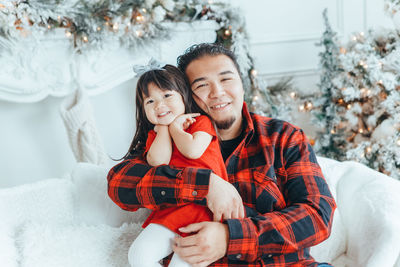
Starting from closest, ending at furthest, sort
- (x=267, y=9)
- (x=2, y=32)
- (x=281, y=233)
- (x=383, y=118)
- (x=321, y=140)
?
1. (x=281, y=233)
2. (x=2, y=32)
3. (x=383, y=118)
4. (x=321, y=140)
5. (x=267, y=9)

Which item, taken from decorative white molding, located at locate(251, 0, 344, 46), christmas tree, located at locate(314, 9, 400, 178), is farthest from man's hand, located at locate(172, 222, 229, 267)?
decorative white molding, located at locate(251, 0, 344, 46)

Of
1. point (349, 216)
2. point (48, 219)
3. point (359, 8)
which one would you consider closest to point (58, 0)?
point (48, 219)

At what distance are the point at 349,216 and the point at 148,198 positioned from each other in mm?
765

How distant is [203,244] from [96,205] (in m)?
0.55

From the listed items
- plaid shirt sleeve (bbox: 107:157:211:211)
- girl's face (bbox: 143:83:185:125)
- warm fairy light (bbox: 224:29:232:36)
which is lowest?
plaid shirt sleeve (bbox: 107:157:211:211)

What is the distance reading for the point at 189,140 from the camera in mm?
1095

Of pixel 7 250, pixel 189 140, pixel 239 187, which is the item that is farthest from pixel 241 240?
pixel 7 250

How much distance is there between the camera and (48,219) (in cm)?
136

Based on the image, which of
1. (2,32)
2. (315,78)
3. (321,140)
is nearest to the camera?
(2,32)

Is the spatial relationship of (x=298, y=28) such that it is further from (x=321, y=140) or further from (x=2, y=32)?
(x=2, y=32)

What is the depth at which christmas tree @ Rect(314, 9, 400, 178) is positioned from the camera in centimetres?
207

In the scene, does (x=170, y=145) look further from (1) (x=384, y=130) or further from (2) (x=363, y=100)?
(2) (x=363, y=100)

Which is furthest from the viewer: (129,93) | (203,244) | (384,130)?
(129,93)

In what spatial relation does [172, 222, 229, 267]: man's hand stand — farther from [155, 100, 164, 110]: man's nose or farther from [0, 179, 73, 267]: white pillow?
[0, 179, 73, 267]: white pillow
